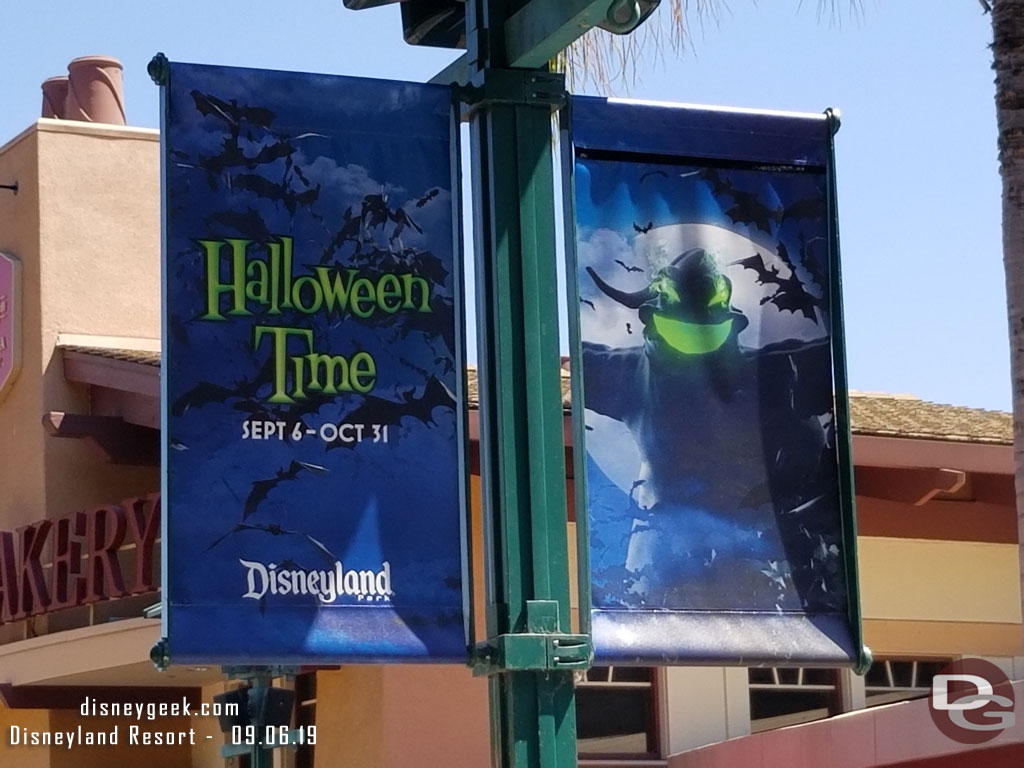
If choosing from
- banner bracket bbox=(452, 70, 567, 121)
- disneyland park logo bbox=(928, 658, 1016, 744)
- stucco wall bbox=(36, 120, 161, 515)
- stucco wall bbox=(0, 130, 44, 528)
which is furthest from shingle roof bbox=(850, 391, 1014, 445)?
banner bracket bbox=(452, 70, 567, 121)

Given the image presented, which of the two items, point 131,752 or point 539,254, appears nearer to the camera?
point 539,254

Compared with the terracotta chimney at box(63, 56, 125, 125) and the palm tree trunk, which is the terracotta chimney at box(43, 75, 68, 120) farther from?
the palm tree trunk

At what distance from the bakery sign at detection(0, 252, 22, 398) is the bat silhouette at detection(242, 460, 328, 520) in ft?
42.7

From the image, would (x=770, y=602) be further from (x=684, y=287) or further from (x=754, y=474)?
(x=684, y=287)

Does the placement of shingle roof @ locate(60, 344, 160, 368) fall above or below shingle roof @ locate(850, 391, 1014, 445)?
above

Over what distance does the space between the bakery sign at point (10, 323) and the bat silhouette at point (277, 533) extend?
1308 centimetres

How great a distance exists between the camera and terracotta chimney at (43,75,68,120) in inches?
794

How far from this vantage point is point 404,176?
594 centimetres

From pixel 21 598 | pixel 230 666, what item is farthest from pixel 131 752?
pixel 230 666

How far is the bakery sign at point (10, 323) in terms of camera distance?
58.9 ft

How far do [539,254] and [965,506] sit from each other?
1110 centimetres

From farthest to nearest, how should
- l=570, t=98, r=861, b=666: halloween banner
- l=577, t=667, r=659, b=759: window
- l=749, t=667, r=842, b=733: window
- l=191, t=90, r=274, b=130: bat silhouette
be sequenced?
l=749, t=667, r=842, b=733: window < l=577, t=667, r=659, b=759: window < l=570, t=98, r=861, b=666: halloween banner < l=191, t=90, r=274, b=130: bat silhouette

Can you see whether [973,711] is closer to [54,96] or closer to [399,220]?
[399,220]

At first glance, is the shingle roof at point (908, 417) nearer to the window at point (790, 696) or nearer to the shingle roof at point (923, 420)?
the shingle roof at point (923, 420)
